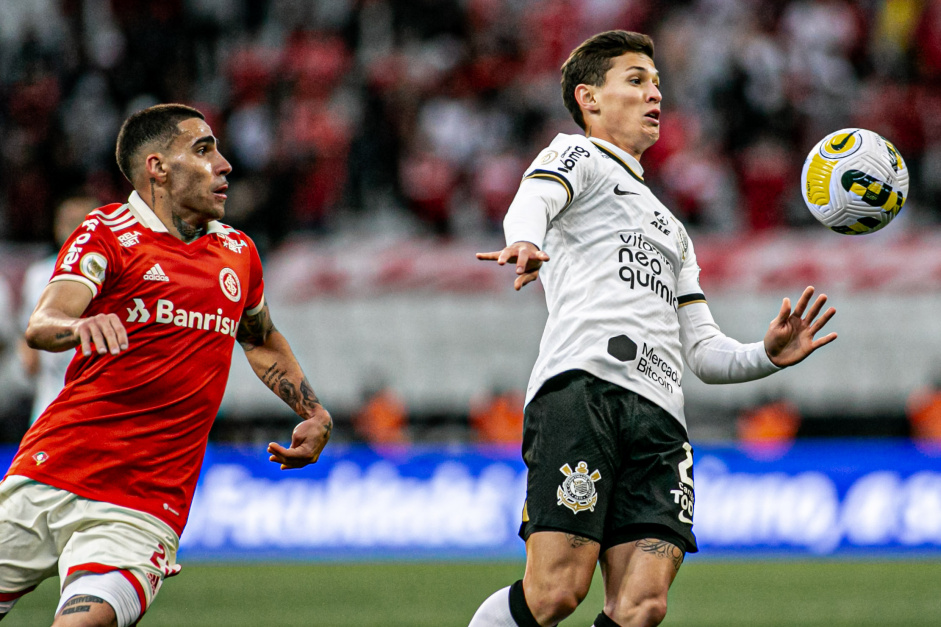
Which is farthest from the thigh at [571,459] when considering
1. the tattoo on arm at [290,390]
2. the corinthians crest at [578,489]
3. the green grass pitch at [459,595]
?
the green grass pitch at [459,595]

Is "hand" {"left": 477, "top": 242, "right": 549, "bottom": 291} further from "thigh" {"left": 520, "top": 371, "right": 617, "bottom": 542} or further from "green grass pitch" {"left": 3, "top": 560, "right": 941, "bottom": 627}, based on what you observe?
"green grass pitch" {"left": 3, "top": 560, "right": 941, "bottom": 627}

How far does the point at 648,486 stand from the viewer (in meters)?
4.69

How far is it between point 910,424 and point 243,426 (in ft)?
23.7

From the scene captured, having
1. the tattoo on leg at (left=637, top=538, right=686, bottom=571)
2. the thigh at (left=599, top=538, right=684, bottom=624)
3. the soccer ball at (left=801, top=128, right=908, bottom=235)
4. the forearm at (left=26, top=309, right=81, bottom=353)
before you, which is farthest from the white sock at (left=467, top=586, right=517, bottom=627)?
the soccer ball at (left=801, top=128, right=908, bottom=235)

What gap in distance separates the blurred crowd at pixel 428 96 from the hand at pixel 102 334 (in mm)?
11015

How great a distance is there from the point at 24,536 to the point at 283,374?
48.8 inches

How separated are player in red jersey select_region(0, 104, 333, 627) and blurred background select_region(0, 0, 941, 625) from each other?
18.9ft

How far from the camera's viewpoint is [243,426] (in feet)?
45.6

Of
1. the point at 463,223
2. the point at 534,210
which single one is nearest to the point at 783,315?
the point at 534,210

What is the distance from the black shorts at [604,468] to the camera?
4586 mm

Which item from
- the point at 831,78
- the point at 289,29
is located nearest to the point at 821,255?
the point at 831,78

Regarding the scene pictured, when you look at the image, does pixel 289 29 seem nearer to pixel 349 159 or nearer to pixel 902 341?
pixel 349 159

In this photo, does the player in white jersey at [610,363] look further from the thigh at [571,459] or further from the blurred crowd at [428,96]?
the blurred crowd at [428,96]

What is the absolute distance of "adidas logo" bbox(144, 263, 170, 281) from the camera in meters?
4.61
